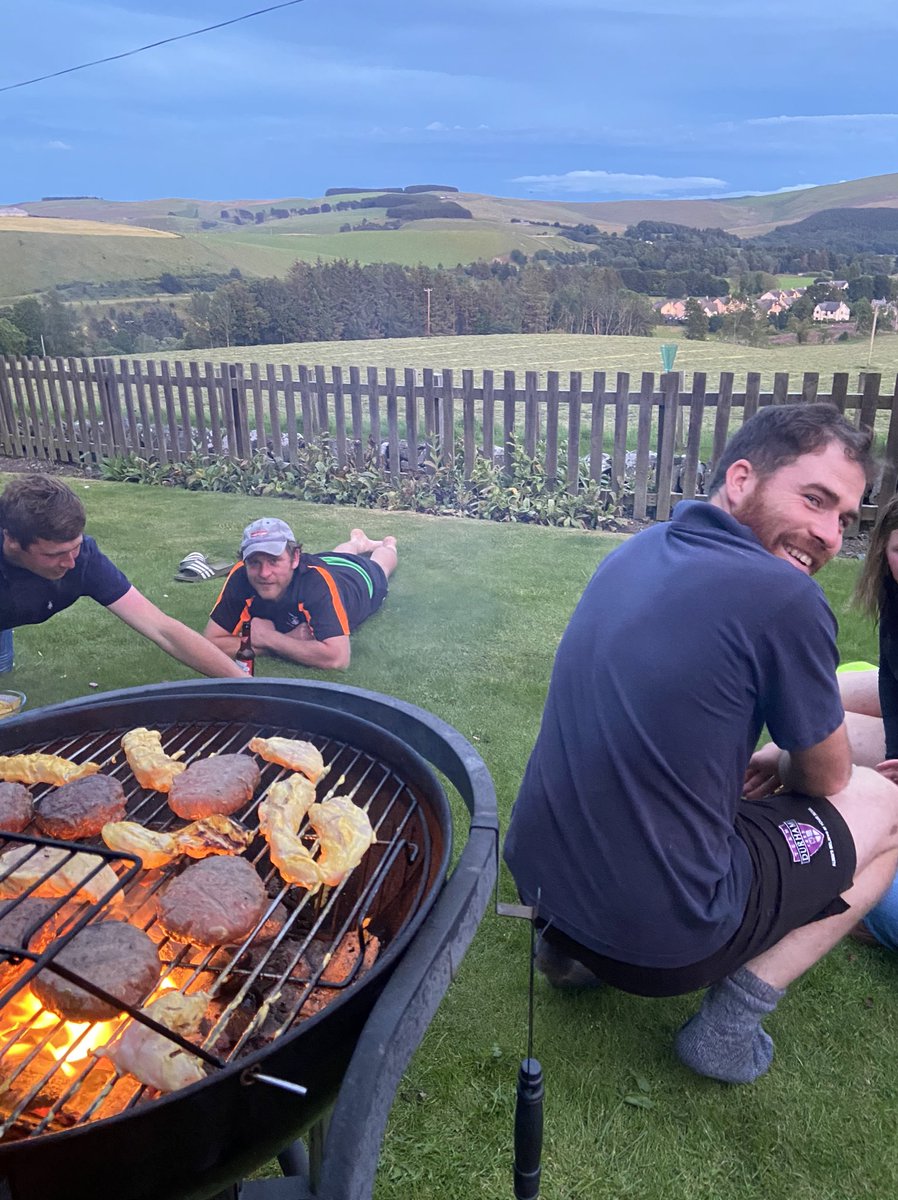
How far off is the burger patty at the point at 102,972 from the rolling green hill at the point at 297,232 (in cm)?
1798

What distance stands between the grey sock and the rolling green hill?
1831 centimetres

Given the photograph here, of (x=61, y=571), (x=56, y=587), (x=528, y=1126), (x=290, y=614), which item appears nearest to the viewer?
(x=528, y=1126)

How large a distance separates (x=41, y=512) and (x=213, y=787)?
6.22 ft

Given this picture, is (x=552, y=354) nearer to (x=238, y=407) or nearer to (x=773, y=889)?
(x=238, y=407)

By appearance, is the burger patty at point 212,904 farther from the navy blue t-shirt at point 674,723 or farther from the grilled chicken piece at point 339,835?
the navy blue t-shirt at point 674,723

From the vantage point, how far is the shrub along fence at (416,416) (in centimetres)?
831

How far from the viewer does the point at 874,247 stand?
15148 mm

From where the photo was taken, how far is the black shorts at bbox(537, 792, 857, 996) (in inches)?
81.0

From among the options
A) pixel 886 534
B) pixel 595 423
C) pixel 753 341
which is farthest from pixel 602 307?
pixel 886 534

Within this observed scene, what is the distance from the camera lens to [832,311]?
1252cm

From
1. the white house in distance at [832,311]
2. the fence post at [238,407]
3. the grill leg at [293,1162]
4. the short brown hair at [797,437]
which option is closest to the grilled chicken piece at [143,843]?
the grill leg at [293,1162]

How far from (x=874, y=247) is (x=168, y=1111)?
17981mm

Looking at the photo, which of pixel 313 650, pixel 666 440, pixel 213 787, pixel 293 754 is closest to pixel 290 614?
pixel 313 650

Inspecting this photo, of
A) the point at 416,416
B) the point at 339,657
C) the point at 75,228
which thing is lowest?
the point at 339,657
